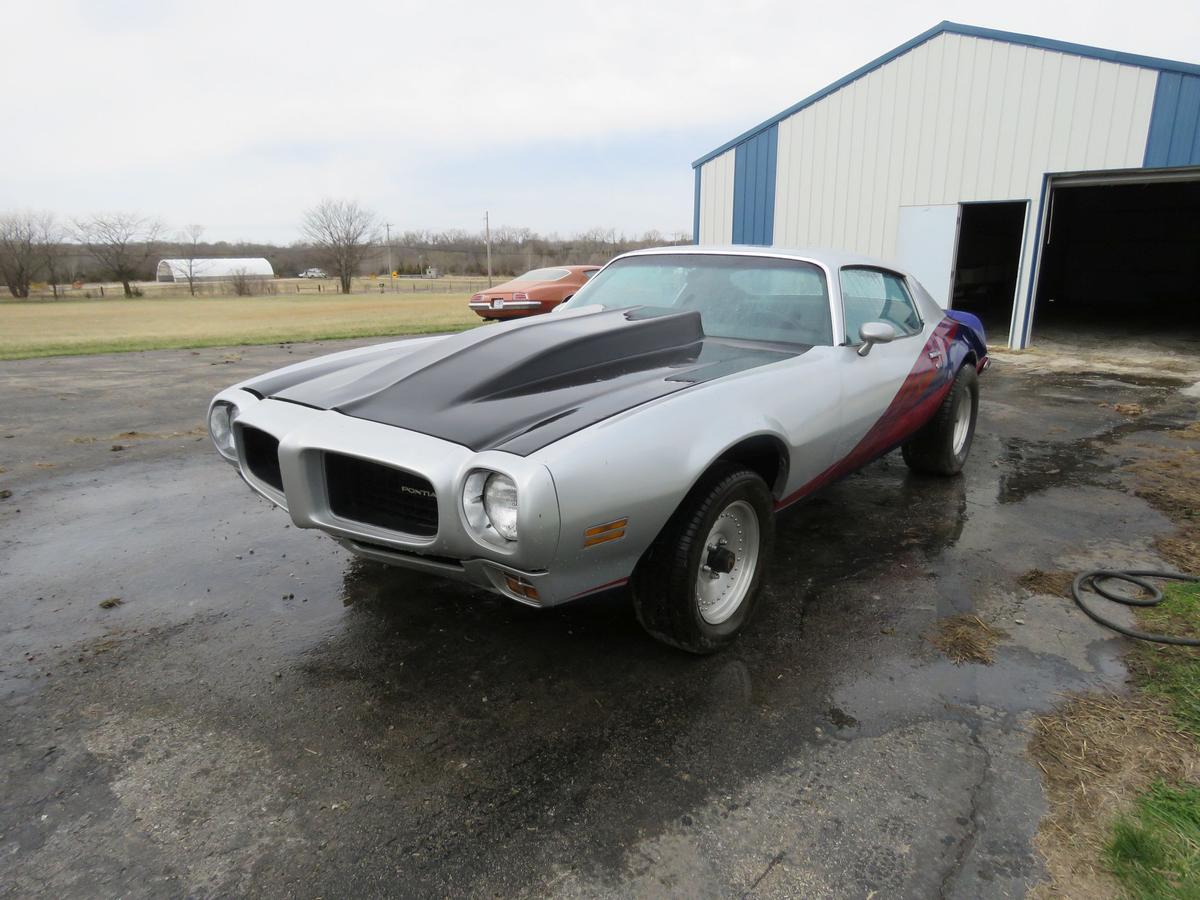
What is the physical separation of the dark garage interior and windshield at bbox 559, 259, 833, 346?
53.0 ft

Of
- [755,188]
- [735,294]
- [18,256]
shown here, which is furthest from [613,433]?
[18,256]

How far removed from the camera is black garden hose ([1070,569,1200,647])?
302cm

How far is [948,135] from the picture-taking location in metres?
12.1

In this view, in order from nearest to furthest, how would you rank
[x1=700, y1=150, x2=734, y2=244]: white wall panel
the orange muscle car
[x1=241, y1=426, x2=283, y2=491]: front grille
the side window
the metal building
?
[x1=241, y1=426, x2=283, y2=491]: front grille → the side window → the metal building → the orange muscle car → [x1=700, y1=150, x2=734, y2=244]: white wall panel

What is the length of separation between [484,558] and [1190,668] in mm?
2614

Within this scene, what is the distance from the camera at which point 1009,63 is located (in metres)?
11.2

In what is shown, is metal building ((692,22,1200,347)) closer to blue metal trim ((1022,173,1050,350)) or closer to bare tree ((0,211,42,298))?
blue metal trim ((1022,173,1050,350))

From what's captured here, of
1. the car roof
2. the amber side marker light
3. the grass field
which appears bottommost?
the grass field

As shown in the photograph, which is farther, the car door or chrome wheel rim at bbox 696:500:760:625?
the car door

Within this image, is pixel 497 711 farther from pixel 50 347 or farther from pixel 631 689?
pixel 50 347

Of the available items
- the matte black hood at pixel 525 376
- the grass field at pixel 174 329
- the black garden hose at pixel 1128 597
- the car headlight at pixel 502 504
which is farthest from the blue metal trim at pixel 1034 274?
the car headlight at pixel 502 504

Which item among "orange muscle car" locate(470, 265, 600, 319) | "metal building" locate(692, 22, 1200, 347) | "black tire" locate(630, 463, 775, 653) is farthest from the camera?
"orange muscle car" locate(470, 265, 600, 319)

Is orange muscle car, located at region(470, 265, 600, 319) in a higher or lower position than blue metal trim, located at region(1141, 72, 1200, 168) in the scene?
lower

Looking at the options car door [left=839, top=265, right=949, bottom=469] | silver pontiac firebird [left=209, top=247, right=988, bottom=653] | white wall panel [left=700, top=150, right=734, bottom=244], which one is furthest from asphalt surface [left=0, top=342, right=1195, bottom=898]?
white wall panel [left=700, top=150, right=734, bottom=244]
